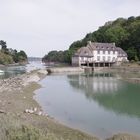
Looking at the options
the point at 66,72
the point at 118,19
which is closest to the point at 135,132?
the point at 66,72

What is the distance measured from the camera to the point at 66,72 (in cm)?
7106

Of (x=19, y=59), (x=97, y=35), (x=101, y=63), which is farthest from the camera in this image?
(x=19, y=59)

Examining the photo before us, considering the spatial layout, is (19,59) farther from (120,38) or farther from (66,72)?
(66,72)

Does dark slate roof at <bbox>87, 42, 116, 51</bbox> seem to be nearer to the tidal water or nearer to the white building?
the white building

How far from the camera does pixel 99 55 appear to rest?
84125mm

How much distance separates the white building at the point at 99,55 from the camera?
81.9 meters

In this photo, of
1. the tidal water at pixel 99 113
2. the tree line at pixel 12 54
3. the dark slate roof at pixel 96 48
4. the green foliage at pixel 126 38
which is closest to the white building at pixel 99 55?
the dark slate roof at pixel 96 48

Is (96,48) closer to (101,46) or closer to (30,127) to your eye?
(101,46)

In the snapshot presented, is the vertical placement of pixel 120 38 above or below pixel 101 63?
above

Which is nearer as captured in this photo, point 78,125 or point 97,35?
point 78,125

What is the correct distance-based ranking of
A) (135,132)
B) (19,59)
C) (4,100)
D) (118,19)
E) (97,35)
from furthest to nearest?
(19,59) < (118,19) < (97,35) < (4,100) < (135,132)

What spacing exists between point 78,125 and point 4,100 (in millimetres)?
8907

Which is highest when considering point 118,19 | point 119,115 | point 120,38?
point 118,19

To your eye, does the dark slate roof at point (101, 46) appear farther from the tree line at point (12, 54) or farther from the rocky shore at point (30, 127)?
the rocky shore at point (30, 127)
